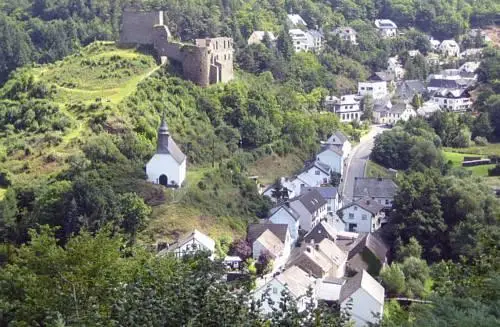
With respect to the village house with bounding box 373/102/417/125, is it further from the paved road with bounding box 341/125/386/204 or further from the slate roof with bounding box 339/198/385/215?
the slate roof with bounding box 339/198/385/215

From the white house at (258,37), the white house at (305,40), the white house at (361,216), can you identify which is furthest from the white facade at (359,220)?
the white house at (305,40)

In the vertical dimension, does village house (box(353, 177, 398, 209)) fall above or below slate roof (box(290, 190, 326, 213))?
below

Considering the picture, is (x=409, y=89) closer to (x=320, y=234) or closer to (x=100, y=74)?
(x=100, y=74)

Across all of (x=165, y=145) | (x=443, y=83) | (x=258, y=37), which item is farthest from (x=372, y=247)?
(x=443, y=83)

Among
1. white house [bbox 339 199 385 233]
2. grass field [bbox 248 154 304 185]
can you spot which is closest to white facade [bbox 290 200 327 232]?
white house [bbox 339 199 385 233]

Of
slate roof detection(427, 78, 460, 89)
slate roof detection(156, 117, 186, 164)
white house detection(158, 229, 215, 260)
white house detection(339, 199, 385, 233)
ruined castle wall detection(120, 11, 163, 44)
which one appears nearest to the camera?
white house detection(158, 229, 215, 260)

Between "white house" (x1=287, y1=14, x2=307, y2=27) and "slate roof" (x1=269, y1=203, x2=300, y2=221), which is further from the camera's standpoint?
"white house" (x1=287, y1=14, x2=307, y2=27)

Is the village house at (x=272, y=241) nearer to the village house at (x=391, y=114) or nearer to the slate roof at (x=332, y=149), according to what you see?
the slate roof at (x=332, y=149)
